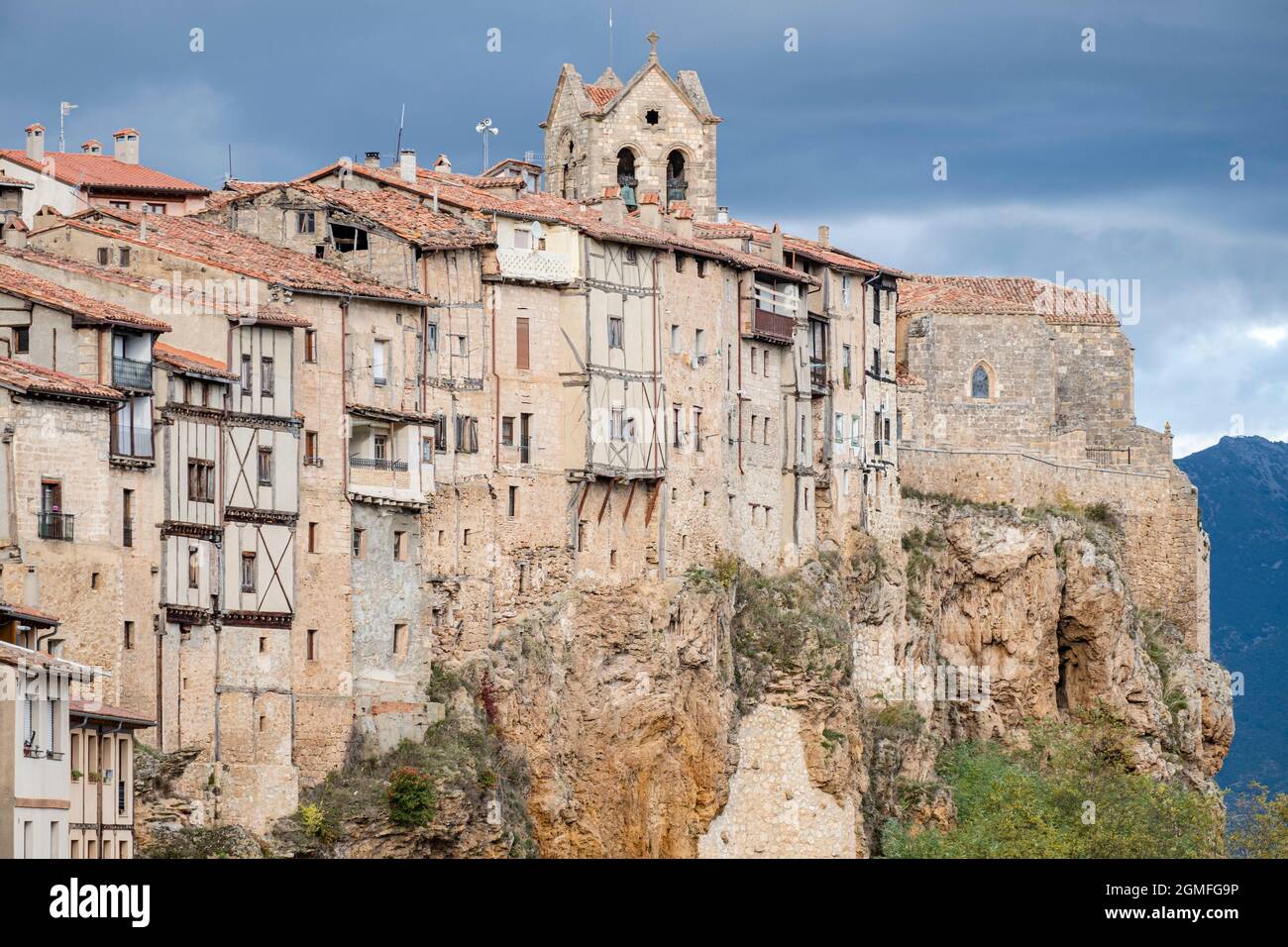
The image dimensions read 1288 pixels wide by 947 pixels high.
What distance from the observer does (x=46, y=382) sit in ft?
204

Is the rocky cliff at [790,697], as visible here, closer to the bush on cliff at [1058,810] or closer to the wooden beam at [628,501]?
the bush on cliff at [1058,810]

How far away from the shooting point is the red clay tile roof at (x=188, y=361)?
219ft

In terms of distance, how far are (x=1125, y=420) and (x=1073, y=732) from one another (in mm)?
14757

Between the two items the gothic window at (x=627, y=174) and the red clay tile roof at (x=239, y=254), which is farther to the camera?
the gothic window at (x=627, y=174)

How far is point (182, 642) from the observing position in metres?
65.9

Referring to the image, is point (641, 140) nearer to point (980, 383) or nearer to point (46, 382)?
point (980, 383)

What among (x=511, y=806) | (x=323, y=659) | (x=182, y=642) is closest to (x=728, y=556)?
(x=511, y=806)

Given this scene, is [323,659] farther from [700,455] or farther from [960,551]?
[960,551]

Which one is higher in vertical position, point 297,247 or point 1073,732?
point 297,247

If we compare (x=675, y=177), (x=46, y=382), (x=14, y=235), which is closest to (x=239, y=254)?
(x=14, y=235)

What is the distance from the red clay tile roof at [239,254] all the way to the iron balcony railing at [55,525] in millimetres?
10931

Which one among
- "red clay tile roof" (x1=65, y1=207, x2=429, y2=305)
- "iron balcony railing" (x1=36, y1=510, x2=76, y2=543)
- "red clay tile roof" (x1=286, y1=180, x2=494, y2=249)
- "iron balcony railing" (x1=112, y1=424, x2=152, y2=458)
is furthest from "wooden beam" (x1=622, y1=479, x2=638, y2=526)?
"iron balcony railing" (x1=36, y1=510, x2=76, y2=543)

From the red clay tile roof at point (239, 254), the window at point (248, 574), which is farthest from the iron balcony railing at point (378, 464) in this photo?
the window at point (248, 574)
